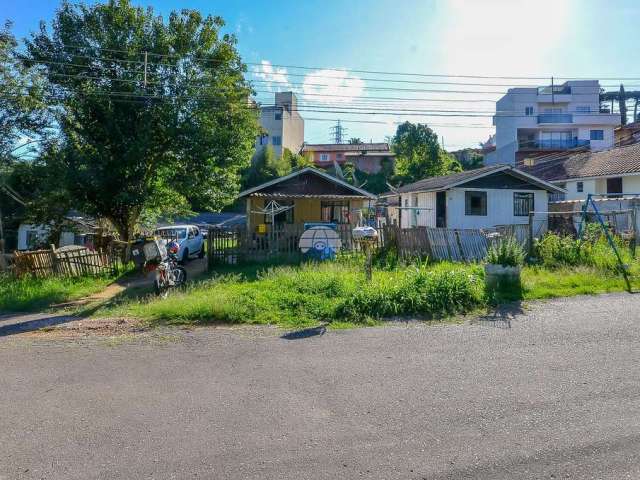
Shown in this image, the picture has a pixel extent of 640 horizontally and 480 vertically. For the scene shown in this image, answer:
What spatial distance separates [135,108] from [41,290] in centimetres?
821

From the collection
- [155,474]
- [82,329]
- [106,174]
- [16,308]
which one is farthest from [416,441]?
[106,174]

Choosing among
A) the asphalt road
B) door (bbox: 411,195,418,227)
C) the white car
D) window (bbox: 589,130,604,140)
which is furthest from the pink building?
the asphalt road

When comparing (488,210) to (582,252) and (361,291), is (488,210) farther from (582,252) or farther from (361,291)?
(361,291)

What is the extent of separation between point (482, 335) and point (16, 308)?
9407mm

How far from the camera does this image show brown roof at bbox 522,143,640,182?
1013 inches

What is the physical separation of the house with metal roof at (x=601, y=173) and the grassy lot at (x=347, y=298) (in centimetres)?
1699

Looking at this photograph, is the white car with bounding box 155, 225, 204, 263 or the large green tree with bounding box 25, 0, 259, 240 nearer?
the large green tree with bounding box 25, 0, 259, 240

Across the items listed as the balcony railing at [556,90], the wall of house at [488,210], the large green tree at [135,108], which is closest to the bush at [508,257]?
the large green tree at [135,108]

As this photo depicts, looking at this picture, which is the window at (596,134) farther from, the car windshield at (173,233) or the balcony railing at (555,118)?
the car windshield at (173,233)

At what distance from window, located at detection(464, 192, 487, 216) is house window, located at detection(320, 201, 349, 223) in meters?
6.05

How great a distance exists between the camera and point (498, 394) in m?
4.19

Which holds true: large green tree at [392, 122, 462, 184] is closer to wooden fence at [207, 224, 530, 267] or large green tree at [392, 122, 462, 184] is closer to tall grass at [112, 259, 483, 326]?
wooden fence at [207, 224, 530, 267]

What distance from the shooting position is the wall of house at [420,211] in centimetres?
2436

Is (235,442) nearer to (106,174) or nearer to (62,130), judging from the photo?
(106,174)
